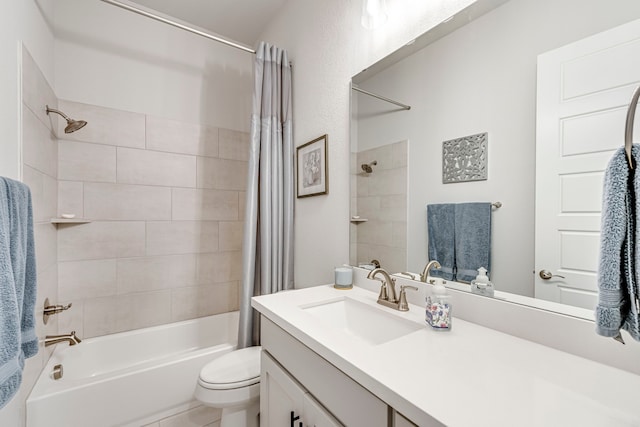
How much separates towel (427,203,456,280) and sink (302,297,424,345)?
24 centimetres

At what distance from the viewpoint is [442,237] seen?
103cm

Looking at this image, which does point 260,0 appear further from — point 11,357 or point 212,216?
point 11,357

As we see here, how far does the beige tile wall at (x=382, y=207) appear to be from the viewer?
1.19 metres

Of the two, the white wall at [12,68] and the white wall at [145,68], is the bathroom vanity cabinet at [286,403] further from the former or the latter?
the white wall at [145,68]

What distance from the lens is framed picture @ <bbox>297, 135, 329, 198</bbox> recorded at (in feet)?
5.12

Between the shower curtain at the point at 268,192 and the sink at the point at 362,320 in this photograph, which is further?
the shower curtain at the point at 268,192

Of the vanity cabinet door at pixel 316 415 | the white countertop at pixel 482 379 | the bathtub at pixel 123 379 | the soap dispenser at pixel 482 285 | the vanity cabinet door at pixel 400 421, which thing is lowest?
the bathtub at pixel 123 379

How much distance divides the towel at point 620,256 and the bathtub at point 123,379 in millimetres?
1764

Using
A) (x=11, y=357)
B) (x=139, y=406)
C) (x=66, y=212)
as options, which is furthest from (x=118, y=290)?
(x=11, y=357)

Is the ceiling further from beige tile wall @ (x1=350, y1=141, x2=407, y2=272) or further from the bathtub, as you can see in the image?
the bathtub

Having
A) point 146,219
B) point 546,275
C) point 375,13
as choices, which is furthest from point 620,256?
point 146,219

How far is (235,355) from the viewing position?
1528mm

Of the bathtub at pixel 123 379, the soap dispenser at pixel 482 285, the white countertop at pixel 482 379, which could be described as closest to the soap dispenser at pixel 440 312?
the white countertop at pixel 482 379

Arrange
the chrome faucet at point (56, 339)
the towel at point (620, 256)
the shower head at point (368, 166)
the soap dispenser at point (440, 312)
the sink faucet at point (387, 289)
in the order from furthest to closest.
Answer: the chrome faucet at point (56, 339) → the shower head at point (368, 166) → the sink faucet at point (387, 289) → the soap dispenser at point (440, 312) → the towel at point (620, 256)
